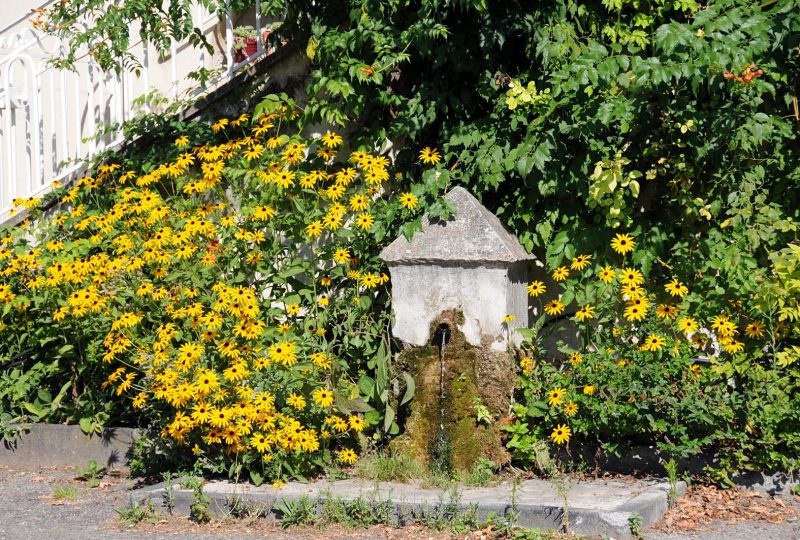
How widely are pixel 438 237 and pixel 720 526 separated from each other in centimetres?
205

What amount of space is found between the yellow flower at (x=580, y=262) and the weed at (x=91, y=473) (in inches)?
118

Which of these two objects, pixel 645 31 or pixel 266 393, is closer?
pixel 266 393

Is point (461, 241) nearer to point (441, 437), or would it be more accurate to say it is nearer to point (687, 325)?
point (441, 437)

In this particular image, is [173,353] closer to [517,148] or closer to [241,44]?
[517,148]

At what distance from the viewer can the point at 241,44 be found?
285 inches

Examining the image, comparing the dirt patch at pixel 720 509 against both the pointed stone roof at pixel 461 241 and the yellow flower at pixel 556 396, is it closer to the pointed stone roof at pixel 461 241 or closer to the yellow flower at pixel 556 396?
the yellow flower at pixel 556 396

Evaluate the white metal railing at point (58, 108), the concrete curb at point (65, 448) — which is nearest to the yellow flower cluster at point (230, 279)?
the concrete curb at point (65, 448)

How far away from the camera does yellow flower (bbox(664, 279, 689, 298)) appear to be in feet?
17.7

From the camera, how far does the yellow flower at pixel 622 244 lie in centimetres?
549

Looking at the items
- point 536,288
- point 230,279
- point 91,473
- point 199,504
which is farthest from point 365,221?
point 91,473

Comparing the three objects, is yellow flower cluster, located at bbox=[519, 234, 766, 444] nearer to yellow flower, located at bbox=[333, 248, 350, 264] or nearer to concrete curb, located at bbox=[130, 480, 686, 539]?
concrete curb, located at bbox=[130, 480, 686, 539]

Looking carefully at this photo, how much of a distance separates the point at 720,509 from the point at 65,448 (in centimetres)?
383

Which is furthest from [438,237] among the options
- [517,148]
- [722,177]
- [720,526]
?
[720,526]

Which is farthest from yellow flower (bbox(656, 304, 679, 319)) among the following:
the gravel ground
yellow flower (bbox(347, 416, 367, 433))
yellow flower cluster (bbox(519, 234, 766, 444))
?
yellow flower (bbox(347, 416, 367, 433))
